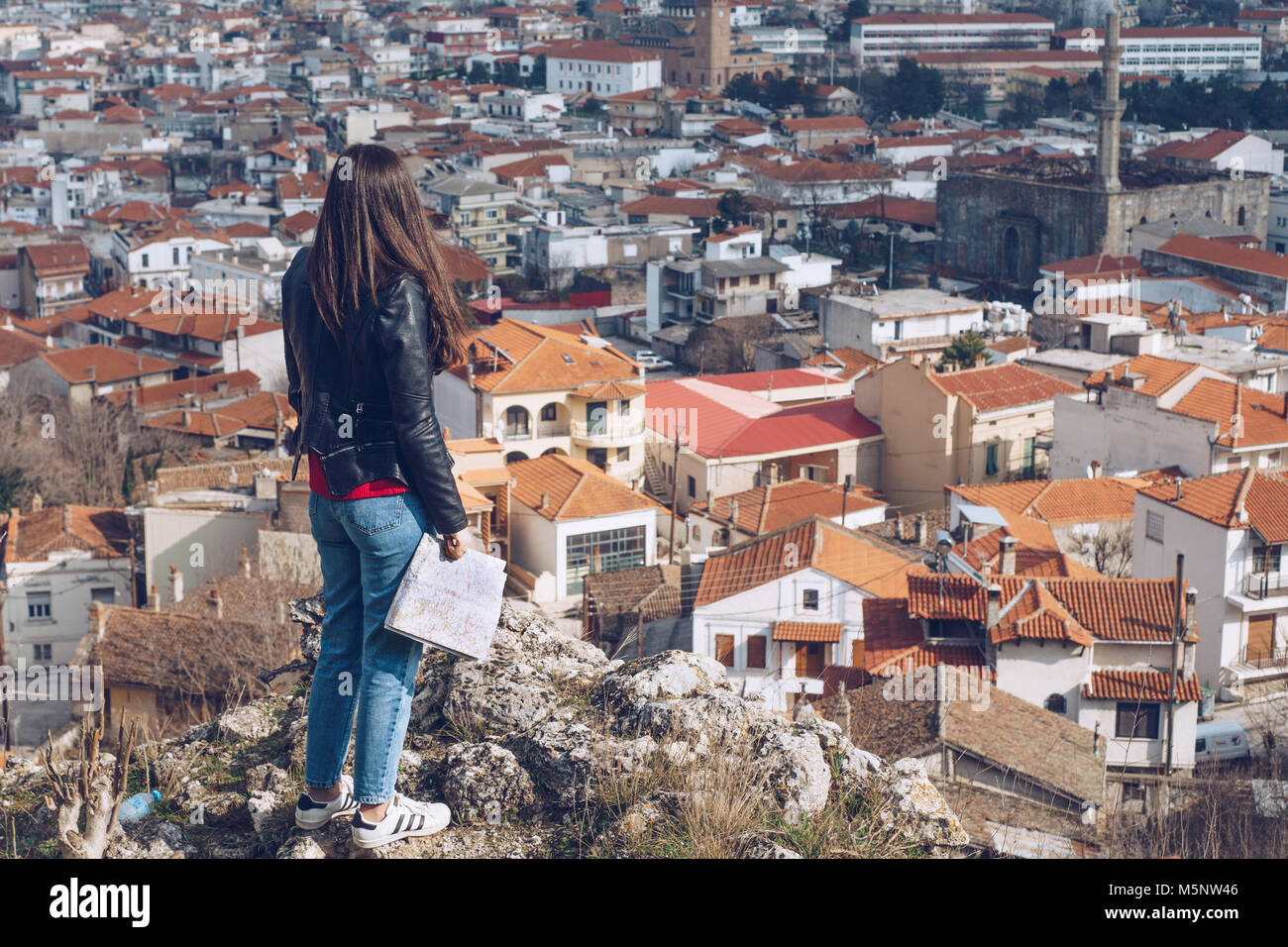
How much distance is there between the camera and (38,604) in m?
15.7

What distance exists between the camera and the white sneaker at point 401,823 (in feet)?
10.3

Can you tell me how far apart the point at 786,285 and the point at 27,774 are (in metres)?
28.1

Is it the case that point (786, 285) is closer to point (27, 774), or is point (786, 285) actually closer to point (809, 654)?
point (809, 654)

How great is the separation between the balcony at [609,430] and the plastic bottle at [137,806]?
50.5 ft

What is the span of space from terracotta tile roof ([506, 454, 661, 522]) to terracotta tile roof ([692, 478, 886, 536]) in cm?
88

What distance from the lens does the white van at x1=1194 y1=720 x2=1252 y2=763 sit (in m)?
11.8

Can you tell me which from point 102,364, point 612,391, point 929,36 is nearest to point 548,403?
point 612,391

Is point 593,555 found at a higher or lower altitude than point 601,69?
lower

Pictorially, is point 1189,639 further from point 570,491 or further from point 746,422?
point 746,422

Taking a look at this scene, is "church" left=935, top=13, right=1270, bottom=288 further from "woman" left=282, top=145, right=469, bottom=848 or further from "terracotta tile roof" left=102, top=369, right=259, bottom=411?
"woman" left=282, top=145, right=469, bottom=848

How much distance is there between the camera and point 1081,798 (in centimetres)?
898

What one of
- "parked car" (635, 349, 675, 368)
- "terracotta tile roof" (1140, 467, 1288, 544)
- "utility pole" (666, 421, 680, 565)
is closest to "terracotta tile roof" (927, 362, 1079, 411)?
"utility pole" (666, 421, 680, 565)

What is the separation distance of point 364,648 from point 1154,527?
12.7 m
